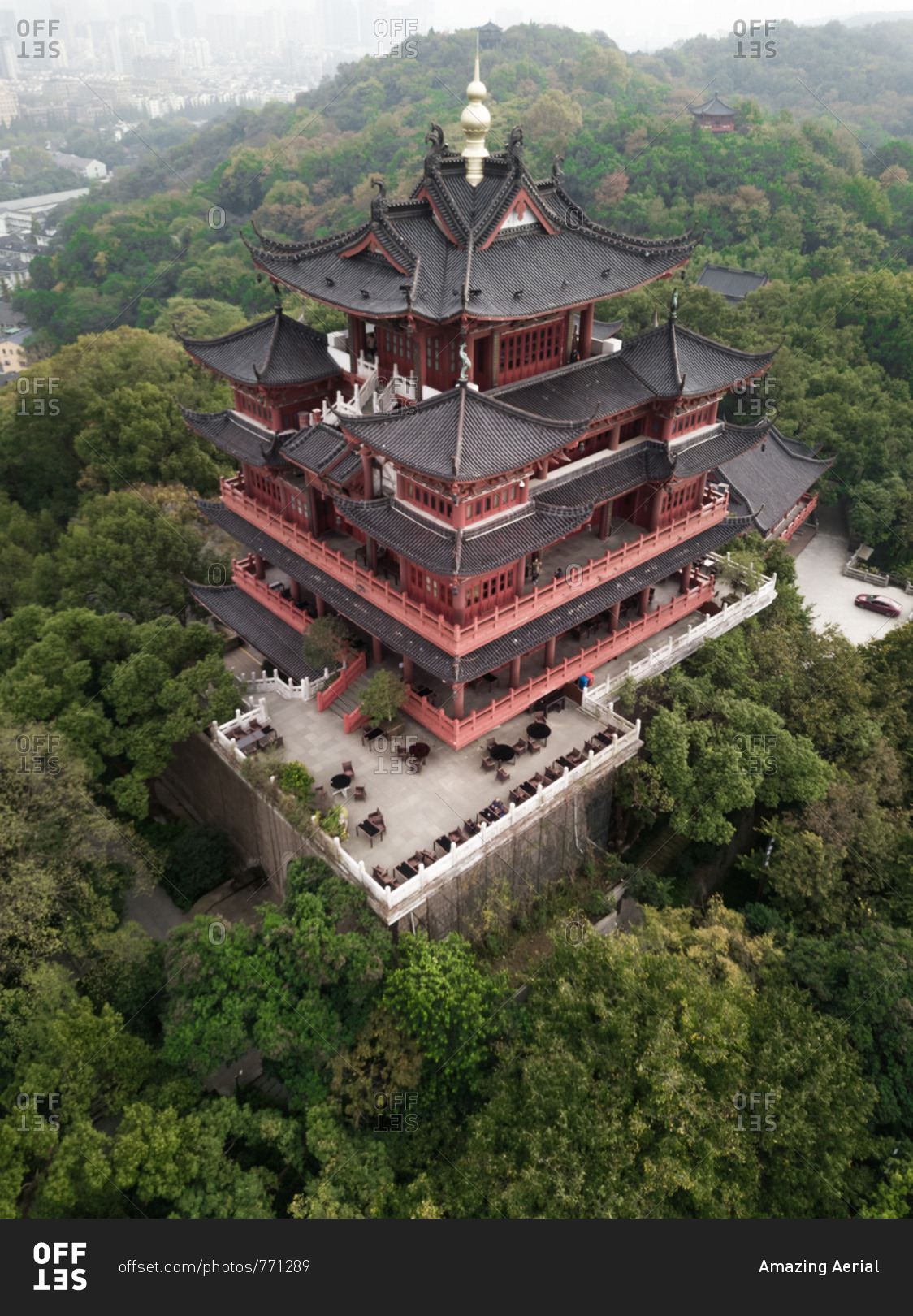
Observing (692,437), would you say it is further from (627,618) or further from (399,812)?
(399,812)

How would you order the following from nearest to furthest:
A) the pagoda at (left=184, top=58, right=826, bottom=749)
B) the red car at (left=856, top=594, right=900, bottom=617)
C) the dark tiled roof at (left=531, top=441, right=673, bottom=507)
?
the pagoda at (left=184, top=58, right=826, bottom=749)
the dark tiled roof at (left=531, top=441, right=673, bottom=507)
the red car at (left=856, top=594, right=900, bottom=617)

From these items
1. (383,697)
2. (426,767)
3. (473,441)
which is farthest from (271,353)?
(426,767)

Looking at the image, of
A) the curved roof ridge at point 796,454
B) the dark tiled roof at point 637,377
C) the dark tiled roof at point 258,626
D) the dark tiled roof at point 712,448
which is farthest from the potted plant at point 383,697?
the curved roof ridge at point 796,454

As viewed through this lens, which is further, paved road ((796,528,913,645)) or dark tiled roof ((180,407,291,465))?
paved road ((796,528,913,645))

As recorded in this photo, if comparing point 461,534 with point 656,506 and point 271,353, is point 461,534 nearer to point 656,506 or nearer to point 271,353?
point 656,506

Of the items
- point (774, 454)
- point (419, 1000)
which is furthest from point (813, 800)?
point (774, 454)

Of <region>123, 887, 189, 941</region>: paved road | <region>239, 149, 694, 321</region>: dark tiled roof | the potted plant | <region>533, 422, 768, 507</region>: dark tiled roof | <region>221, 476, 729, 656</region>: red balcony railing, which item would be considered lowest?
<region>123, 887, 189, 941</region>: paved road

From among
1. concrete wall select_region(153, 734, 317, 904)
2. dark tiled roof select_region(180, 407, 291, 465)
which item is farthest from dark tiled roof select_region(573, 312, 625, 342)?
concrete wall select_region(153, 734, 317, 904)

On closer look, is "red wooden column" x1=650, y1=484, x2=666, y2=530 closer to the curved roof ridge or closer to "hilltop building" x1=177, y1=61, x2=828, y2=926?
"hilltop building" x1=177, y1=61, x2=828, y2=926
